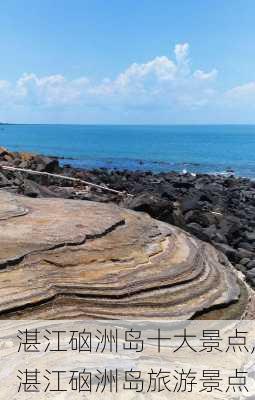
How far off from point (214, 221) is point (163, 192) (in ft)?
25.3

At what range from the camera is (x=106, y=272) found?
5.55 meters

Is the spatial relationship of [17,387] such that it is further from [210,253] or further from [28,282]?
[210,253]

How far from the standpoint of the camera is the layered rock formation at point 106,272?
507 cm

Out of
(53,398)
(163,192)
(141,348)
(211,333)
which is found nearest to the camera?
(53,398)

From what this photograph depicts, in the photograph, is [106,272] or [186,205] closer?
[106,272]

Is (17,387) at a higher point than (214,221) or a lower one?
higher

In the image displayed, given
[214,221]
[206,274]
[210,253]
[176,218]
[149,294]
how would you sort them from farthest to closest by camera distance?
[214,221] < [176,218] < [210,253] < [206,274] < [149,294]

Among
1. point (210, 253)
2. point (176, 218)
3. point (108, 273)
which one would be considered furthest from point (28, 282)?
point (176, 218)

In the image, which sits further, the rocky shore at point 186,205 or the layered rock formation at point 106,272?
the rocky shore at point 186,205

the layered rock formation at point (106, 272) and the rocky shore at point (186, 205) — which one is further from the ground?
the layered rock formation at point (106, 272)

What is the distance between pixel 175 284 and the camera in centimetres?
556

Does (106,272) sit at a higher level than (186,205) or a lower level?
higher

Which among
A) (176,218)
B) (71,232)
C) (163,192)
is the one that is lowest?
(163,192)

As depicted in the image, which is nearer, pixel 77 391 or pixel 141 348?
pixel 77 391
